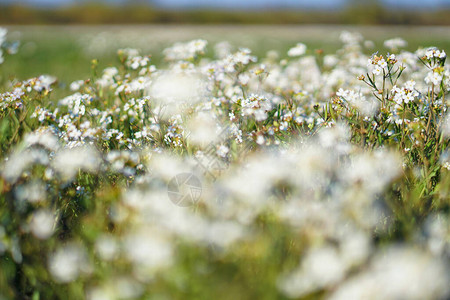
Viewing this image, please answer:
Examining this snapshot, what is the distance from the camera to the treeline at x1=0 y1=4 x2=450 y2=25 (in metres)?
24.5

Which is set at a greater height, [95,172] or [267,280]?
[267,280]

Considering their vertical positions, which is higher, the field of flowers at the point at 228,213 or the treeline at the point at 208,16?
the field of flowers at the point at 228,213

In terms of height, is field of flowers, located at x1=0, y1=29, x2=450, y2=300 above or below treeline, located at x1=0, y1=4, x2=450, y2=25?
above

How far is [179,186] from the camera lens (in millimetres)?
1700

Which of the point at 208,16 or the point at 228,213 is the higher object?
the point at 228,213

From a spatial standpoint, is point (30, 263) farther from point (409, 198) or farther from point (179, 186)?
point (409, 198)

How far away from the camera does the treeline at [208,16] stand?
24469 mm

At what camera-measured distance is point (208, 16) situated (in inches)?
1025

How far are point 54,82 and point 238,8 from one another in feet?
88.8

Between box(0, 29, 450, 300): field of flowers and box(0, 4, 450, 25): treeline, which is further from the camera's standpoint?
box(0, 4, 450, 25): treeline

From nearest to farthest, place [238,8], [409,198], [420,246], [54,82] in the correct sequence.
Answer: [420,246] < [409,198] < [54,82] < [238,8]

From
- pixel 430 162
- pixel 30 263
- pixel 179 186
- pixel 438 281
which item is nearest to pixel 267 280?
pixel 438 281

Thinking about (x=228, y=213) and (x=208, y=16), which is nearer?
(x=228, y=213)

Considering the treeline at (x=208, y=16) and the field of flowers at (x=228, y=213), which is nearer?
the field of flowers at (x=228, y=213)
